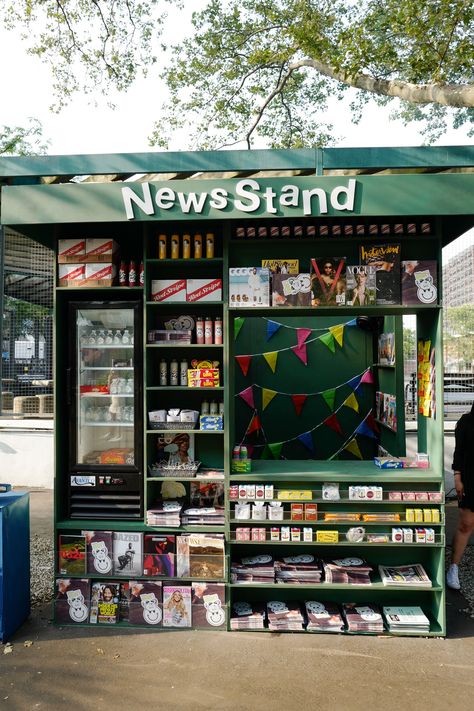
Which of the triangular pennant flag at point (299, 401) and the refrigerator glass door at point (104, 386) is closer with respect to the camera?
the refrigerator glass door at point (104, 386)

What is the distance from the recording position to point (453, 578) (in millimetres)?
4820

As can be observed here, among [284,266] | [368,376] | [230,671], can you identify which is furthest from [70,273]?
[368,376]

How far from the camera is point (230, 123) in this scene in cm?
1350

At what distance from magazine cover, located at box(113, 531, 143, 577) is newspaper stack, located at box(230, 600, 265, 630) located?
0.83m

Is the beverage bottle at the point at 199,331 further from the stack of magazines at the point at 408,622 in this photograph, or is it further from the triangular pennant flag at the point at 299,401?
the triangular pennant flag at the point at 299,401

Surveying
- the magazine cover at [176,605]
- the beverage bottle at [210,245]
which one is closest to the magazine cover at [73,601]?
the magazine cover at [176,605]

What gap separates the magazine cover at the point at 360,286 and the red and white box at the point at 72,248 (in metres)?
2.22

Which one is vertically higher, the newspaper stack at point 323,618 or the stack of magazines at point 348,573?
the stack of magazines at point 348,573

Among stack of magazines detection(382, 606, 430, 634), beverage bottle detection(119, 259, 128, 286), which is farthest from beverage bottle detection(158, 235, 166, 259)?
stack of magazines detection(382, 606, 430, 634)

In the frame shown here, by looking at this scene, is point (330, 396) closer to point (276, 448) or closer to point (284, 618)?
point (276, 448)

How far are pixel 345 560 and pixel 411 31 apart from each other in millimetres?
7516

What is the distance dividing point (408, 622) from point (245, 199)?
346 centimetres

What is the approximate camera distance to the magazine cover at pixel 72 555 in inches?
163

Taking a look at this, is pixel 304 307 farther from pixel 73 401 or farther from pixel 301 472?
pixel 73 401
